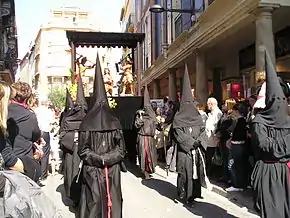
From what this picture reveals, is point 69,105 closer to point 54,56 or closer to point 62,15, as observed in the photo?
point 54,56

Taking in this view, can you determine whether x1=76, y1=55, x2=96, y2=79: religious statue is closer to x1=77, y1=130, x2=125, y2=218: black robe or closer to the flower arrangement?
the flower arrangement

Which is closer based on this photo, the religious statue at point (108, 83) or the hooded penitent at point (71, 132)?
the hooded penitent at point (71, 132)

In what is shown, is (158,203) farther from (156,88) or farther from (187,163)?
(156,88)

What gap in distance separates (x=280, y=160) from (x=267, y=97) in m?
0.76

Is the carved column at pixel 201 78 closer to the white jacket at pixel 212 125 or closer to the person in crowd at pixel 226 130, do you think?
the white jacket at pixel 212 125

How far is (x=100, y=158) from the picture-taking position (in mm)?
5781

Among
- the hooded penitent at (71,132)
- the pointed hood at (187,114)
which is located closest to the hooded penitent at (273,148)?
the pointed hood at (187,114)

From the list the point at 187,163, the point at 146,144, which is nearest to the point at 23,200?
the point at 187,163

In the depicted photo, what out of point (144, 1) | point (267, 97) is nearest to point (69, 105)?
point (267, 97)

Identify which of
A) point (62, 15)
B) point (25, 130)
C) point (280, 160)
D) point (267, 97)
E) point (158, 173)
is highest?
point (62, 15)

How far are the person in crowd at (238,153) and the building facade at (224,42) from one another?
1.20 metres

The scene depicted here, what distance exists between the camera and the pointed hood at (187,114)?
8.20m

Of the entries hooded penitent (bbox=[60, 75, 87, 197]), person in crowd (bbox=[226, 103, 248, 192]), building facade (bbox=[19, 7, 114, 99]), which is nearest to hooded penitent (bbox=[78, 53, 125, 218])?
hooded penitent (bbox=[60, 75, 87, 197])

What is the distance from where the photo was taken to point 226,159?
9.50 metres
